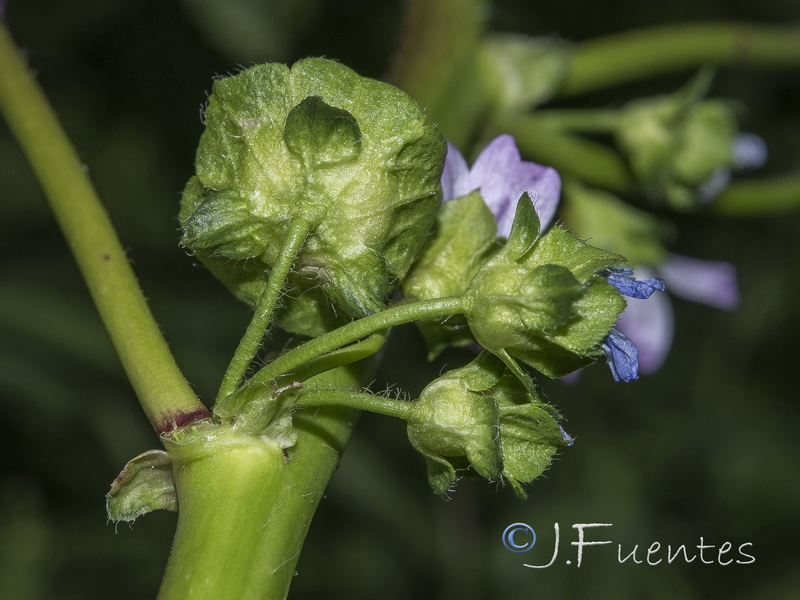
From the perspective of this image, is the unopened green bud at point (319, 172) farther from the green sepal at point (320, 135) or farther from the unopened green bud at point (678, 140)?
the unopened green bud at point (678, 140)

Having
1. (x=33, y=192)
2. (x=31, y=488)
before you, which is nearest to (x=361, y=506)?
(x=31, y=488)

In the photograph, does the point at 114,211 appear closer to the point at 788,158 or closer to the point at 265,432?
the point at 788,158

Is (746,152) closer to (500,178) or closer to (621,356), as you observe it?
(500,178)

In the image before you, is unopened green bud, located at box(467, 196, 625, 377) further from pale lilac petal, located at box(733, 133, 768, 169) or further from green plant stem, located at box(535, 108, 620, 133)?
pale lilac petal, located at box(733, 133, 768, 169)

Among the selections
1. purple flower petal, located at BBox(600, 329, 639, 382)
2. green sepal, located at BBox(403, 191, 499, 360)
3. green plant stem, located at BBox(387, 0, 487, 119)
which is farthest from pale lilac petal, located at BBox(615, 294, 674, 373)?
purple flower petal, located at BBox(600, 329, 639, 382)

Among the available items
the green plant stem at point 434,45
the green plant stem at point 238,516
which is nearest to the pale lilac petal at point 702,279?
the green plant stem at point 434,45

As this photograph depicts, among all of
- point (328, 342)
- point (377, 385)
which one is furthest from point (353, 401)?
point (377, 385)
